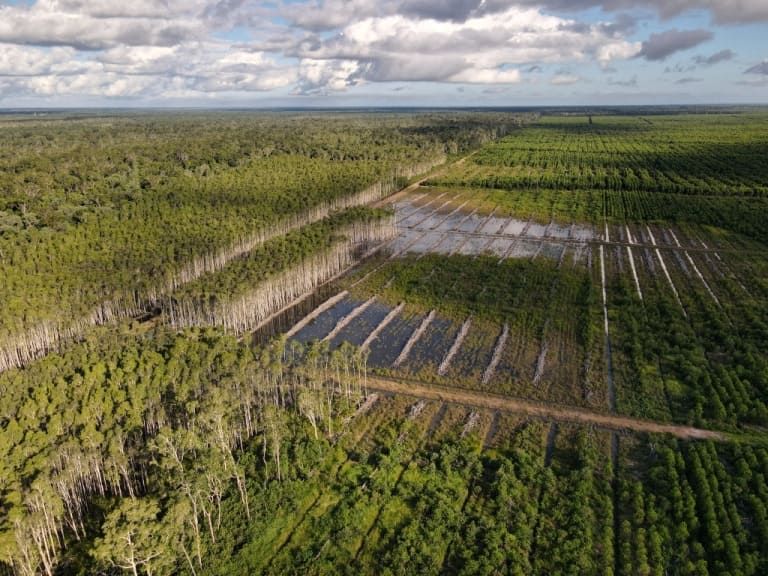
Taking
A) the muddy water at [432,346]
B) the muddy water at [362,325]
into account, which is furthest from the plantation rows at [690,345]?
the muddy water at [362,325]

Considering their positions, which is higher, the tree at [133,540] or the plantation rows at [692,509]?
the tree at [133,540]

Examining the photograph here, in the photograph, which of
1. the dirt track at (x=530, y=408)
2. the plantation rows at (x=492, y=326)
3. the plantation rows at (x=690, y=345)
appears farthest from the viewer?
the plantation rows at (x=492, y=326)

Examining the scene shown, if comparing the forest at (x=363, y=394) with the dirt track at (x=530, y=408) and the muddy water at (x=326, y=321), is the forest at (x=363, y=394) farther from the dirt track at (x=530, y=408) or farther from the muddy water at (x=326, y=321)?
the muddy water at (x=326, y=321)

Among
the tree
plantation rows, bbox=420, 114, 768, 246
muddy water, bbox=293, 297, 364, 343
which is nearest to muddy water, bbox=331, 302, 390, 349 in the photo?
muddy water, bbox=293, 297, 364, 343

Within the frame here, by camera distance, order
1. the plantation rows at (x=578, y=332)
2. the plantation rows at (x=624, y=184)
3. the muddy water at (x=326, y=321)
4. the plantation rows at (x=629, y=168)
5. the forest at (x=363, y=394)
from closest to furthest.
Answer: the forest at (x=363, y=394) < the plantation rows at (x=578, y=332) < the muddy water at (x=326, y=321) < the plantation rows at (x=624, y=184) < the plantation rows at (x=629, y=168)

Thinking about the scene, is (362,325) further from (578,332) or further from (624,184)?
(624,184)
